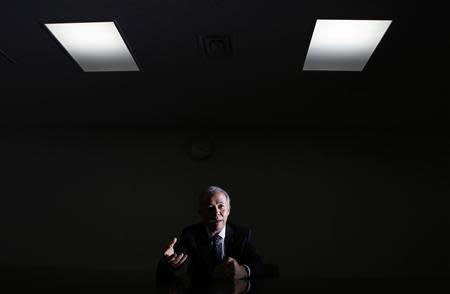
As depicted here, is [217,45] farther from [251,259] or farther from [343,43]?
[251,259]

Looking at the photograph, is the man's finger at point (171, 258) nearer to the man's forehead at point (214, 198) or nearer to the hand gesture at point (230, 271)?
the hand gesture at point (230, 271)

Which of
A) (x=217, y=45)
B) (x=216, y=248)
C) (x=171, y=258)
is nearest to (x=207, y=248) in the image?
(x=216, y=248)

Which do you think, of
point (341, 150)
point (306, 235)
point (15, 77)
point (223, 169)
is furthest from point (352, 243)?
point (15, 77)

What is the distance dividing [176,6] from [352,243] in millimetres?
3024

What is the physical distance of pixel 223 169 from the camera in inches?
166

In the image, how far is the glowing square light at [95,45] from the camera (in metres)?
2.40

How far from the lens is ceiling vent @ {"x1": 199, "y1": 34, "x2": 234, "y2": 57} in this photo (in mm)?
2438

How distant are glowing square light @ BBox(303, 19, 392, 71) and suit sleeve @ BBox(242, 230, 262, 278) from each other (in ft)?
4.45

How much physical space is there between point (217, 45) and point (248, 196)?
6.65 feet

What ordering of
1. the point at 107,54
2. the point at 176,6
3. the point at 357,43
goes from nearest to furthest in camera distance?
the point at 176,6 < the point at 357,43 < the point at 107,54

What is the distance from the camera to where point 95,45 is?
263cm

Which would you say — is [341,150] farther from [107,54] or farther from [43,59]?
[43,59]

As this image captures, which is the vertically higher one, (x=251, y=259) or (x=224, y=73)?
(x=224, y=73)

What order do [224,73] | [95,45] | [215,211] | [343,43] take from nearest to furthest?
[215,211], [343,43], [95,45], [224,73]
